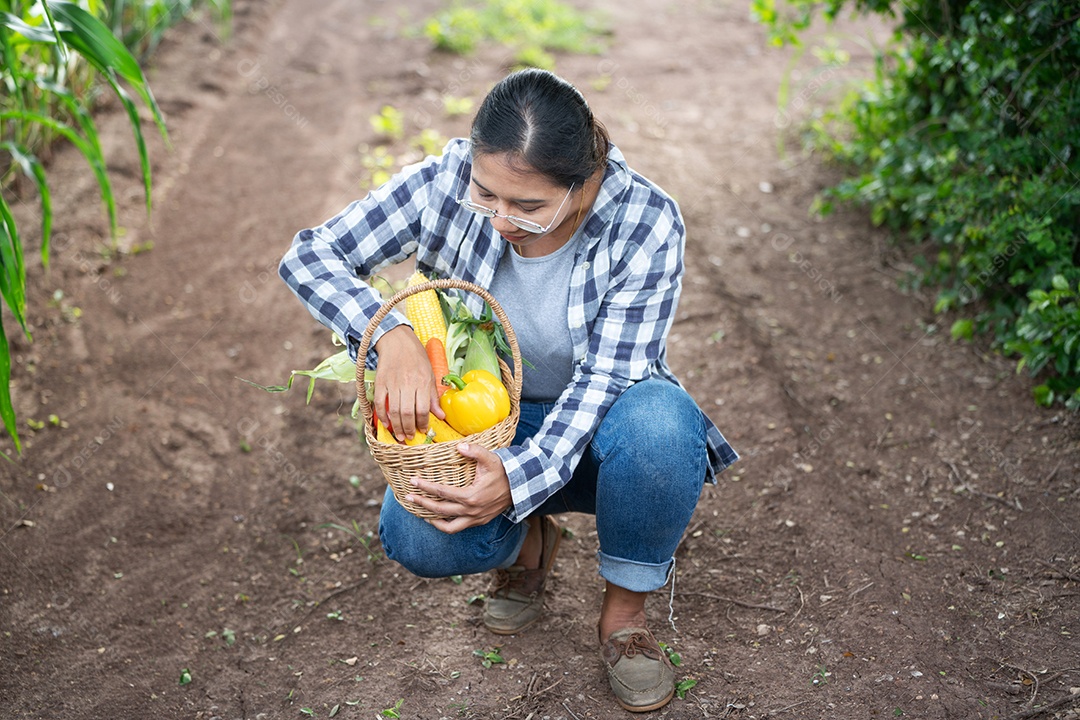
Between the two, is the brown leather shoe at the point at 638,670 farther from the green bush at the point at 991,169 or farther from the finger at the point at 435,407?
the green bush at the point at 991,169

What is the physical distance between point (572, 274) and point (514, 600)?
2.47ft

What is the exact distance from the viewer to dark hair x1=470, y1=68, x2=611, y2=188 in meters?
1.67

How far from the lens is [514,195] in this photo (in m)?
1.70

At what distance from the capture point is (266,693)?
6.42 ft

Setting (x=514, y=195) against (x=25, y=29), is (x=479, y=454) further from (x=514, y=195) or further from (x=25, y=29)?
(x=25, y=29)

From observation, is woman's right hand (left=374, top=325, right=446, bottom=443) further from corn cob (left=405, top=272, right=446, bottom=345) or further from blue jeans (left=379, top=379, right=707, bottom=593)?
blue jeans (left=379, top=379, right=707, bottom=593)

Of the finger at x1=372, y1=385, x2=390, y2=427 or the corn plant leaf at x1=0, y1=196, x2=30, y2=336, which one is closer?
the finger at x1=372, y1=385, x2=390, y2=427

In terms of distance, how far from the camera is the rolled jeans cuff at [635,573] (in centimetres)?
182

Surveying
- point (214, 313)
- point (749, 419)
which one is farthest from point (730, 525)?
point (214, 313)

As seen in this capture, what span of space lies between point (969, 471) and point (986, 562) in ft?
1.20

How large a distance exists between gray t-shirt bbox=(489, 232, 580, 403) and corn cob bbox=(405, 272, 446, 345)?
0.43 ft

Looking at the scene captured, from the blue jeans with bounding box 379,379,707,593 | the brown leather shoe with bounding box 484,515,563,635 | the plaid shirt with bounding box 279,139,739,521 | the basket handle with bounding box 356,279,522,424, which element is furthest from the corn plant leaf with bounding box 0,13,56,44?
the brown leather shoe with bounding box 484,515,563,635

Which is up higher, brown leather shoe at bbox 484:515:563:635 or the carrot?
the carrot

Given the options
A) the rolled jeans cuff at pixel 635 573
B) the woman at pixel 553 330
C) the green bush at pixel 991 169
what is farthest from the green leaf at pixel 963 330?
the rolled jeans cuff at pixel 635 573
